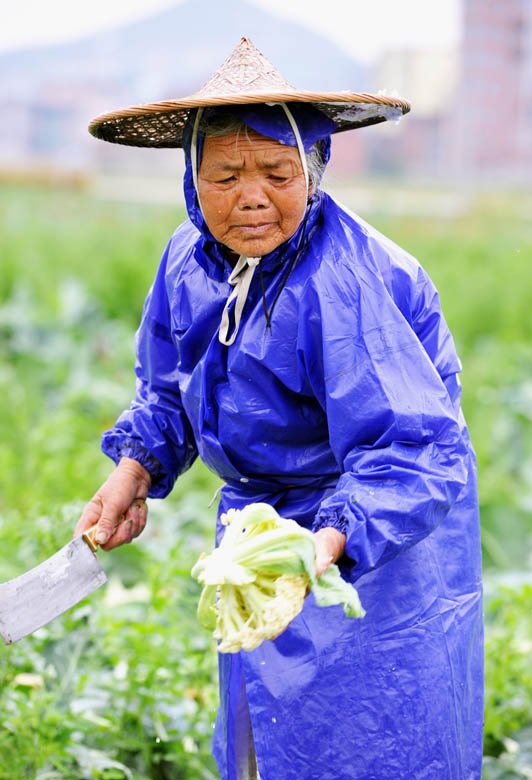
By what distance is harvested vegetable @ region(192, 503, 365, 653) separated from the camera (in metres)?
1.53

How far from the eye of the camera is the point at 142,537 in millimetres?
4629

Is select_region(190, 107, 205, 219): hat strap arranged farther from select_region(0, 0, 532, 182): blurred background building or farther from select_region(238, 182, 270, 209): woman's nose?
select_region(0, 0, 532, 182): blurred background building

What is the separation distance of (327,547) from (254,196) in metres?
0.64

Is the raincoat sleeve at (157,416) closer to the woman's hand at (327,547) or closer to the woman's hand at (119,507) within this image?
the woman's hand at (119,507)

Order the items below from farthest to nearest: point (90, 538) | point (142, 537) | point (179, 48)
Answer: point (179, 48)
point (142, 537)
point (90, 538)

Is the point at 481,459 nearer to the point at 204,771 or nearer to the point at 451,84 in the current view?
the point at 204,771

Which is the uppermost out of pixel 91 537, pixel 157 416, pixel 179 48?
pixel 157 416

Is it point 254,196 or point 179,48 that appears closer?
point 254,196

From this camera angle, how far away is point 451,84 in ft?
192

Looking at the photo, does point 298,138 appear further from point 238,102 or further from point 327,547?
point 327,547

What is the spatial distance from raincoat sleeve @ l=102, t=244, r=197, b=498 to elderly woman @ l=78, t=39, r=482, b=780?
12 centimetres

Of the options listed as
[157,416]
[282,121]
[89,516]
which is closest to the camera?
[282,121]

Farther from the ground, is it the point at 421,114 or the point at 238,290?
the point at 238,290

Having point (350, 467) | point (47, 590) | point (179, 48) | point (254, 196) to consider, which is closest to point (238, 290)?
point (254, 196)
